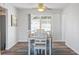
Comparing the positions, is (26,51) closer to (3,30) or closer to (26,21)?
(3,30)

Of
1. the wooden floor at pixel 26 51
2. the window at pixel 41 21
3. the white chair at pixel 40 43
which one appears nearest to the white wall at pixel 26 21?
the window at pixel 41 21

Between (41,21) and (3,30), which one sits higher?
(41,21)

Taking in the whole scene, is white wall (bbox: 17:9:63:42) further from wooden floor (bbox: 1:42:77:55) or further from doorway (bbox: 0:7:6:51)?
doorway (bbox: 0:7:6:51)

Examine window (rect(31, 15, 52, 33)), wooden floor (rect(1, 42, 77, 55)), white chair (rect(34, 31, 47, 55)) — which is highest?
window (rect(31, 15, 52, 33))

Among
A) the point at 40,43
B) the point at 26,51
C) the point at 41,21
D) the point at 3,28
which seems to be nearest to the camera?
the point at 40,43

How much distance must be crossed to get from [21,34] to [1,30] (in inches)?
93.8

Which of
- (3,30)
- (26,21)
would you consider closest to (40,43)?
(3,30)

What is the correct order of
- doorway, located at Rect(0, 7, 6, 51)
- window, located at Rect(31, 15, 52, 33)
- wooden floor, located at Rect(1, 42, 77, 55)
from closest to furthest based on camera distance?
wooden floor, located at Rect(1, 42, 77, 55) → doorway, located at Rect(0, 7, 6, 51) → window, located at Rect(31, 15, 52, 33)

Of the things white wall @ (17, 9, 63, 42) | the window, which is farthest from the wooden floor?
the window

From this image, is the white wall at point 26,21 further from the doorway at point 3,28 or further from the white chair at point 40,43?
the white chair at point 40,43

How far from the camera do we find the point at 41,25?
836cm
